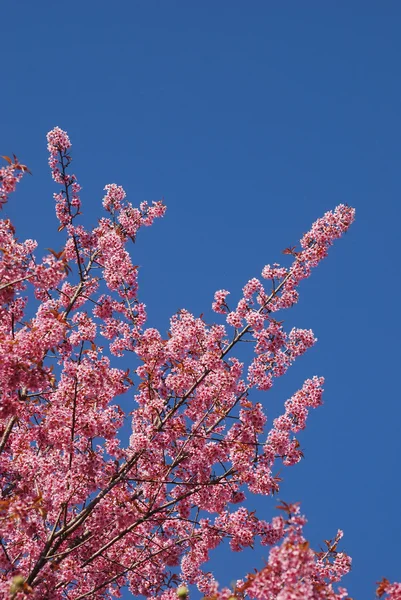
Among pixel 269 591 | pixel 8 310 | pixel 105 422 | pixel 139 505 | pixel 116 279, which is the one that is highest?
pixel 116 279

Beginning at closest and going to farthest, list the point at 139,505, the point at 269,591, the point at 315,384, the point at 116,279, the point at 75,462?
1. the point at 269,591
2. the point at 75,462
3. the point at 139,505
4. the point at 315,384
5. the point at 116,279

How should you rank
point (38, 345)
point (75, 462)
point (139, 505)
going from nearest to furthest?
point (38, 345)
point (75, 462)
point (139, 505)

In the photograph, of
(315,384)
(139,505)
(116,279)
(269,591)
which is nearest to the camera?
(269,591)

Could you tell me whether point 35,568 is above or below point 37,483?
below

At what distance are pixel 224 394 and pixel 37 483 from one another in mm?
3377

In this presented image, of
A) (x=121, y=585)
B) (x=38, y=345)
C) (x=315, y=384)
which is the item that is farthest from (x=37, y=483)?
(x=315, y=384)

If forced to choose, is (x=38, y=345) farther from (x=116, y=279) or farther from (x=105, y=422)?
(x=116, y=279)

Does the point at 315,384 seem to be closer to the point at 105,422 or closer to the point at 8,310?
the point at 105,422

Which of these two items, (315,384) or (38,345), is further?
(315,384)

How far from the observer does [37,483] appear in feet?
32.5

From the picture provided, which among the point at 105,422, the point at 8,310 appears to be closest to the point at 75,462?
the point at 105,422

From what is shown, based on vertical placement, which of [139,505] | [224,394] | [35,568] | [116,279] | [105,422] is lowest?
[35,568]

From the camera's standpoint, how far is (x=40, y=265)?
8875 millimetres

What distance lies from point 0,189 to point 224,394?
4967 mm
